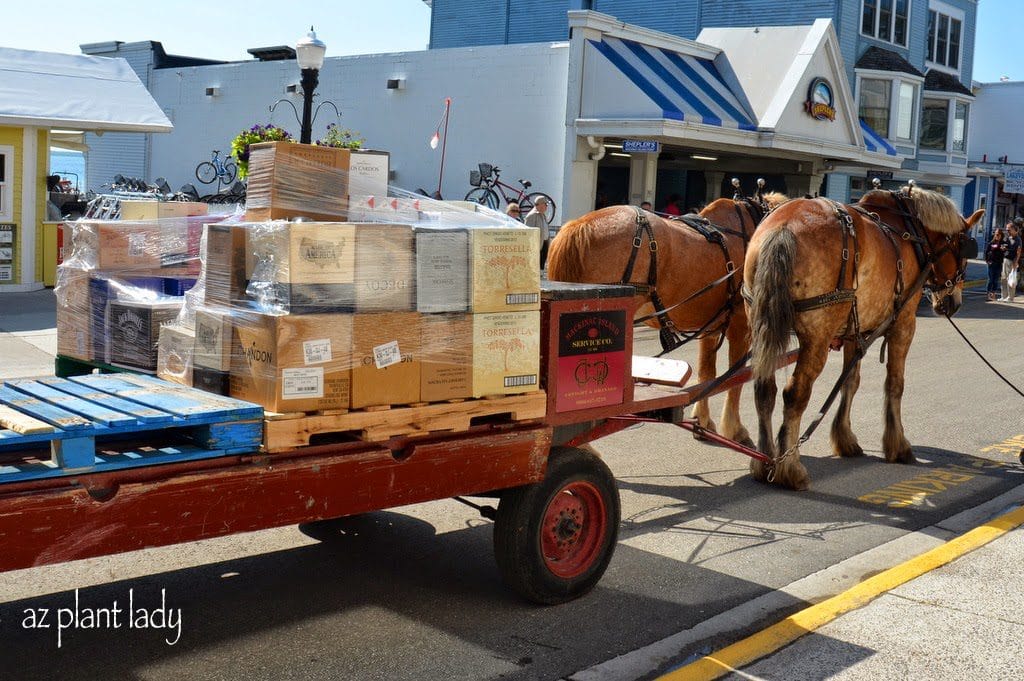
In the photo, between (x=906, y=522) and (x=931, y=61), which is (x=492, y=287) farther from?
(x=931, y=61)

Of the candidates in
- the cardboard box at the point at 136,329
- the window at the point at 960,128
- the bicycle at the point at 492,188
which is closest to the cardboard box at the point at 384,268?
the cardboard box at the point at 136,329

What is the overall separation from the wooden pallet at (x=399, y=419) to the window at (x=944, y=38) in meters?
35.9

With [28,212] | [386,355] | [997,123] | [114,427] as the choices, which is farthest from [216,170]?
[997,123]

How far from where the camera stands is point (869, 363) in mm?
15062

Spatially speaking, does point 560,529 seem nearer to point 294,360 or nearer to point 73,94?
point 294,360

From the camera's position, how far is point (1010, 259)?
26.7 metres

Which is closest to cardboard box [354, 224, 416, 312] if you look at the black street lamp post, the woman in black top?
the black street lamp post

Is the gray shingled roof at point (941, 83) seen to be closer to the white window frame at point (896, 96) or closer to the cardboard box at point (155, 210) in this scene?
the white window frame at point (896, 96)

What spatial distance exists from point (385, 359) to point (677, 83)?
1923 centimetres

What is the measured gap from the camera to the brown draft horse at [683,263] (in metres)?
8.38

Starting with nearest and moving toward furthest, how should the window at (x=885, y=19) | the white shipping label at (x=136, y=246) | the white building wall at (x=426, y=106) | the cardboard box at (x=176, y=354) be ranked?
the cardboard box at (x=176, y=354)
the white shipping label at (x=136, y=246)
the white building wall at (x=426, y=106)
the window at (x=885, y=19)

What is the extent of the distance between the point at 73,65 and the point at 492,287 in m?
19.7

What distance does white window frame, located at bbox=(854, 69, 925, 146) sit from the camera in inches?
1262

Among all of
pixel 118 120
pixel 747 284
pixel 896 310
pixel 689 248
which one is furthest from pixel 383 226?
pixel 118 120
